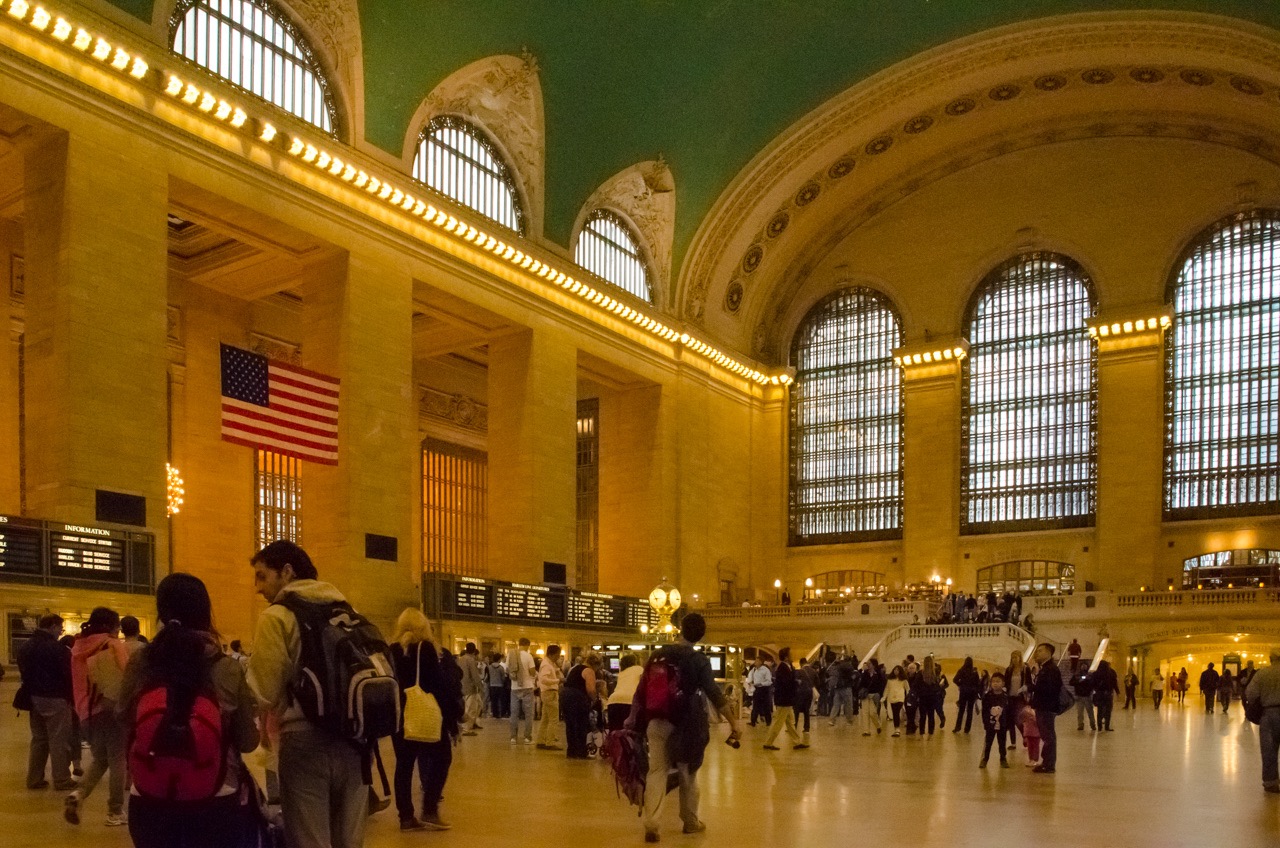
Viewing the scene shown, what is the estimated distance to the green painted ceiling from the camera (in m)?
24.4

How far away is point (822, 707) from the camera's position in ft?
79.0

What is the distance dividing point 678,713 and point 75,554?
12.7 meters

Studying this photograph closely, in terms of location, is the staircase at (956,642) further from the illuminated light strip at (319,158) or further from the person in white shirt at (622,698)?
the person in white shirt at (622,698)

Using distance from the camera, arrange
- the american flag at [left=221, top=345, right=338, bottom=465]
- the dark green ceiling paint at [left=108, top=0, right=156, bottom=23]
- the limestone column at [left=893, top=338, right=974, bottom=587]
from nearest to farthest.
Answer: the dark green ceiling paint at [left=108, top=0, right=156, bottom=23]
the american flag at [left=221, top=345, right=338, bottom=465]
the limestone column at [left=893, top=338, right=974, bottom=587]

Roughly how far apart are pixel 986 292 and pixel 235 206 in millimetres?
22902

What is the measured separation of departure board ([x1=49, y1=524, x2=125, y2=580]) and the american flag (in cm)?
229

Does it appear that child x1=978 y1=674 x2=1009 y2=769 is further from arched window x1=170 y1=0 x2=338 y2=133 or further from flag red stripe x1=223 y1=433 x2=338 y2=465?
arched window x1=170 y1=0 x2=338 y2=133

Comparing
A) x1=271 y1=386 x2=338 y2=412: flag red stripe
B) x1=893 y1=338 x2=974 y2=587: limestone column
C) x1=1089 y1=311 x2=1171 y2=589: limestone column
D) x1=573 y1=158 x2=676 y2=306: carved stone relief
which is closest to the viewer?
x1=271 y1=386 x2=338 y2=412: flag red stripe

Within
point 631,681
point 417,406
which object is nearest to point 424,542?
point 417,406

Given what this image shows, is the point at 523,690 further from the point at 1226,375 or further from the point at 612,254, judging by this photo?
the point at 1226,375

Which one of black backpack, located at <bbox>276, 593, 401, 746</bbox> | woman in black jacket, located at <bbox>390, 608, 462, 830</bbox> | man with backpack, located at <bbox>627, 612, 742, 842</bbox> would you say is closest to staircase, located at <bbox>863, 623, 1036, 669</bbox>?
man with backpack, located at <bbox>627, 612, 742, 842</bbox>

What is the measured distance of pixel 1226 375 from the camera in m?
33.4

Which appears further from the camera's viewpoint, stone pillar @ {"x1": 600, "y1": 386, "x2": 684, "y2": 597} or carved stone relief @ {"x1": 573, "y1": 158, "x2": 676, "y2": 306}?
stone pillar @ {"x1": 600, "y1": 386, "x2": 684, "y2": 597}

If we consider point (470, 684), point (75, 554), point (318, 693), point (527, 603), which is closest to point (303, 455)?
point (75, 554)
